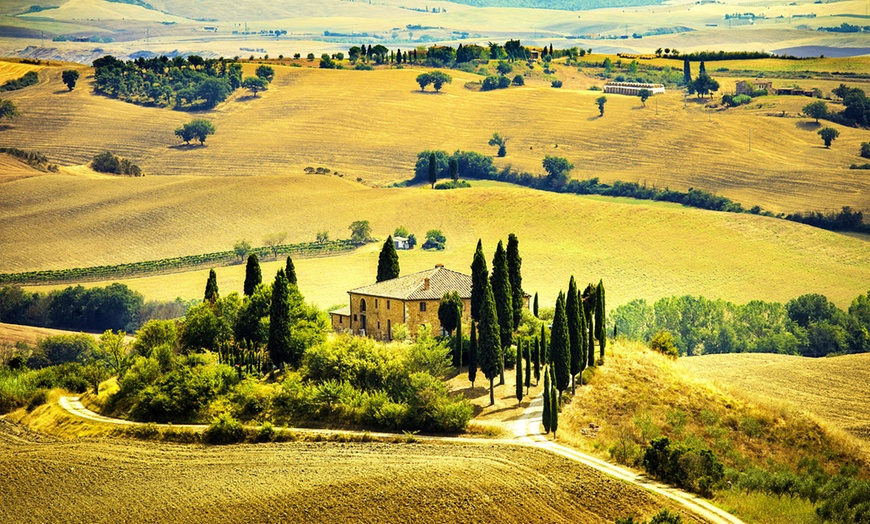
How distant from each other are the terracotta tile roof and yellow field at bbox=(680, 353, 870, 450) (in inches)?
621

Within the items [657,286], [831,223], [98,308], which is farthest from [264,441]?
[831,223]

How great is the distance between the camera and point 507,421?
2518 inches

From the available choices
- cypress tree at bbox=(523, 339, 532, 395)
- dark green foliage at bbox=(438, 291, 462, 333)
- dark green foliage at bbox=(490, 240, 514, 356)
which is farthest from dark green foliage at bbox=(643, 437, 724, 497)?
dark green foliage at bbox=(438, 291, 462, 333)

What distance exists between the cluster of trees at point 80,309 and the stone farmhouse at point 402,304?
50.9 meters

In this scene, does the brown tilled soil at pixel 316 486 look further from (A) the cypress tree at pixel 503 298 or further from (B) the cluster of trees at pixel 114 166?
(B) the cluster of trees at pixel 114 166

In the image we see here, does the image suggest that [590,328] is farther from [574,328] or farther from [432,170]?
[432,170]

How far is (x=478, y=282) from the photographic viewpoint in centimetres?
7400

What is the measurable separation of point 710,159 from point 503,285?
393 feet

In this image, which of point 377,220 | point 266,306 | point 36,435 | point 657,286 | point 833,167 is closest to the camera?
point 36,435

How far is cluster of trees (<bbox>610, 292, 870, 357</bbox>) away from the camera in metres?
124

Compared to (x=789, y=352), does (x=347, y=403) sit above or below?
above

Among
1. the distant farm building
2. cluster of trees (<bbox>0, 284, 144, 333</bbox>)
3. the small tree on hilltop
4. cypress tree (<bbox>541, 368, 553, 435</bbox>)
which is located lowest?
cluster of trees (<bbox>0, 284, 144, 333</bbox>)

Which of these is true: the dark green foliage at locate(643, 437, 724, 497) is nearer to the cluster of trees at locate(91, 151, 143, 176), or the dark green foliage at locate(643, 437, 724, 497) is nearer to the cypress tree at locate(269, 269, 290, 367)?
the cypress tree at locate(269, 269, 290, 367)

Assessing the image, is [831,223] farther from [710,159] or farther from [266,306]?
[266,306]
